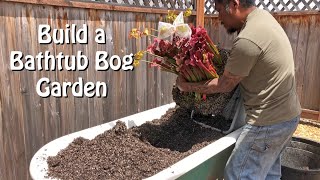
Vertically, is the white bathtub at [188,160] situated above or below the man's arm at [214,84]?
below

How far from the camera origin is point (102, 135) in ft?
7.29

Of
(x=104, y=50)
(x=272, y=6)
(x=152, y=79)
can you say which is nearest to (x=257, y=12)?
(x=104, y=50)

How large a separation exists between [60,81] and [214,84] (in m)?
1.48

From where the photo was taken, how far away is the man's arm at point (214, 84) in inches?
75.3

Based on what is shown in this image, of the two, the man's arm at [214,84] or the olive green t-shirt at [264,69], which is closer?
the olive green t-shirt at [264,69]

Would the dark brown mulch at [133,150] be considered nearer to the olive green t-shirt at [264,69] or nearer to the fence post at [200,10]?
the olive green t-shirt at [264,69]

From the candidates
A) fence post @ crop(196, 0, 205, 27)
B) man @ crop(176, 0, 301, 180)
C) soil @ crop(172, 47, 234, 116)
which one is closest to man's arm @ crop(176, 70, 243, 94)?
man @ crop(176, 0, 301, 180)

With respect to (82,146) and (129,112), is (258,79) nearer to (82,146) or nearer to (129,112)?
(82,146)

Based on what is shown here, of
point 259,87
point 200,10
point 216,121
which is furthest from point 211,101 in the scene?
point 200,10

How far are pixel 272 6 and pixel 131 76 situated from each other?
2648mm

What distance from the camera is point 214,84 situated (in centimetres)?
205

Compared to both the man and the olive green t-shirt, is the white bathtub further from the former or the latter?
the olive green t-shirt

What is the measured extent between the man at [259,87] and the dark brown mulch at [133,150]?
342 mm

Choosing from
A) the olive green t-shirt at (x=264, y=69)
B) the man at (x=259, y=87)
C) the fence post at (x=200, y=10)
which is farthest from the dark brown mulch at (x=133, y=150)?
the fence post at (x=200, y=10)
